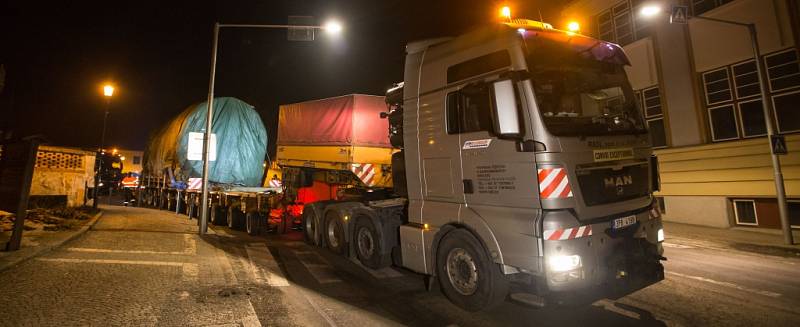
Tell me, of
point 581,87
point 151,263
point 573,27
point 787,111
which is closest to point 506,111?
point 581,87

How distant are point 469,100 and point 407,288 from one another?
300 cm

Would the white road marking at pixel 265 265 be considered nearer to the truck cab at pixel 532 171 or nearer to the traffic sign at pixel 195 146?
the truck cab at pixel 532 171

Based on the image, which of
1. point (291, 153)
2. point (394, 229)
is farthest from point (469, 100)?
point (291, 153)

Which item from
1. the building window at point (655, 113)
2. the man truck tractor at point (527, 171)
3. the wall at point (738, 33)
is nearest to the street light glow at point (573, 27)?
the building window at point (655, 113)

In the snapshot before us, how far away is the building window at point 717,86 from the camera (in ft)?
41.2

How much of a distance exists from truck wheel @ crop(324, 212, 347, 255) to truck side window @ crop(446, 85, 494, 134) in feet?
12.8

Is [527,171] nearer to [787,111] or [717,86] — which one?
[787,111]

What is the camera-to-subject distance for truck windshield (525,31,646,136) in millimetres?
4379

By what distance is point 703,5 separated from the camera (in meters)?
13.0

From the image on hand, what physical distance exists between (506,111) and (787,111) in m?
12.5

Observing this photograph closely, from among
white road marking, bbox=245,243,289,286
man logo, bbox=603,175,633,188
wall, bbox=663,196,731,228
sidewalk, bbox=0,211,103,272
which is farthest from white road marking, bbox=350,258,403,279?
wall, bbox=663,196,731,228

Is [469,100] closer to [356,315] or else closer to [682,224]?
[356,315]

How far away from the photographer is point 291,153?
11.5 m

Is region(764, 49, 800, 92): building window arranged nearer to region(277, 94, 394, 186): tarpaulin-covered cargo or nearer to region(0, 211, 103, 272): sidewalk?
region(277, 94, 394, 186): tarpaulin-covered cargo
